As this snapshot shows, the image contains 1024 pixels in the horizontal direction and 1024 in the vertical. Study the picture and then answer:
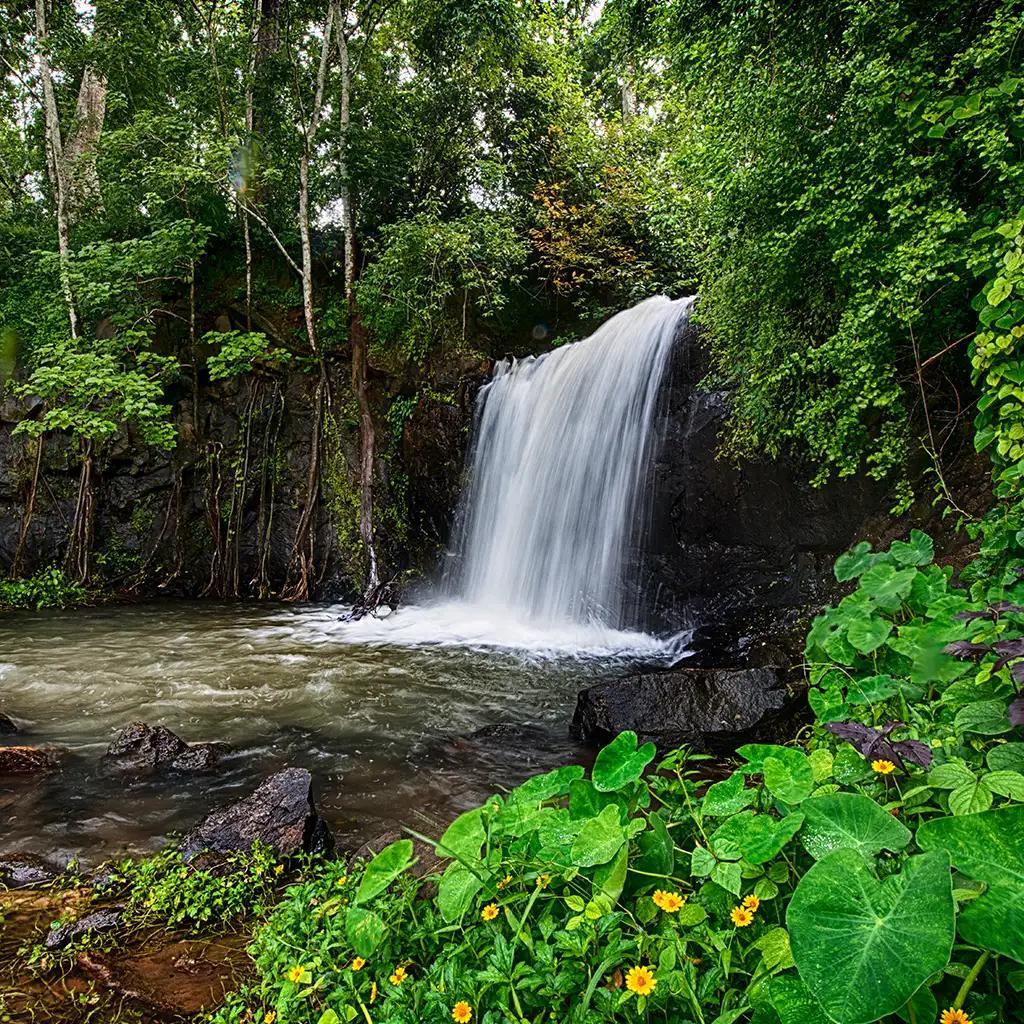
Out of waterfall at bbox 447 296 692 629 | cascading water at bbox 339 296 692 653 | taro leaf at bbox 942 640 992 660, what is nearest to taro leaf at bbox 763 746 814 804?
taro leaf at bbox 942 640 992 660

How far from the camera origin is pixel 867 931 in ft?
3.07

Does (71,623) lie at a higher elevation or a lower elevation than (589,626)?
lower

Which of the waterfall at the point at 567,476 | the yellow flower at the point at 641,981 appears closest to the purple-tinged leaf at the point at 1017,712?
the yellow flower at the point at 641,981

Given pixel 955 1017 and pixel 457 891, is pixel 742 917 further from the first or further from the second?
pixel 457 891

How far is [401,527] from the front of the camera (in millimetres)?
9633

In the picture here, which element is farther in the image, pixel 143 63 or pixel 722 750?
pixel 143 63

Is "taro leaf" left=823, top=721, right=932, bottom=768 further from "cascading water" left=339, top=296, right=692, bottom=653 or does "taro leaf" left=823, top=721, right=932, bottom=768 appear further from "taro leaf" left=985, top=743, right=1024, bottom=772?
"cascading water" left=339, top=296, right=692, bottom=653

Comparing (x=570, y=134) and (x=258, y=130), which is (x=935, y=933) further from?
(x=258, y=130)

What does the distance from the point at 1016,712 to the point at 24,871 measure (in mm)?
3483

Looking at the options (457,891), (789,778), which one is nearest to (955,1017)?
(789,778)

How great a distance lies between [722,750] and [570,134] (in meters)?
10.7

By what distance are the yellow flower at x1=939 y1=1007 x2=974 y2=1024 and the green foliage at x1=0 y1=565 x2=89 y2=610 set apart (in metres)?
10.6

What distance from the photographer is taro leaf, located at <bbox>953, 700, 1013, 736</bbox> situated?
4.29 ft

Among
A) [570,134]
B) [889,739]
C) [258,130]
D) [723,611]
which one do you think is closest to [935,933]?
[889,739]
